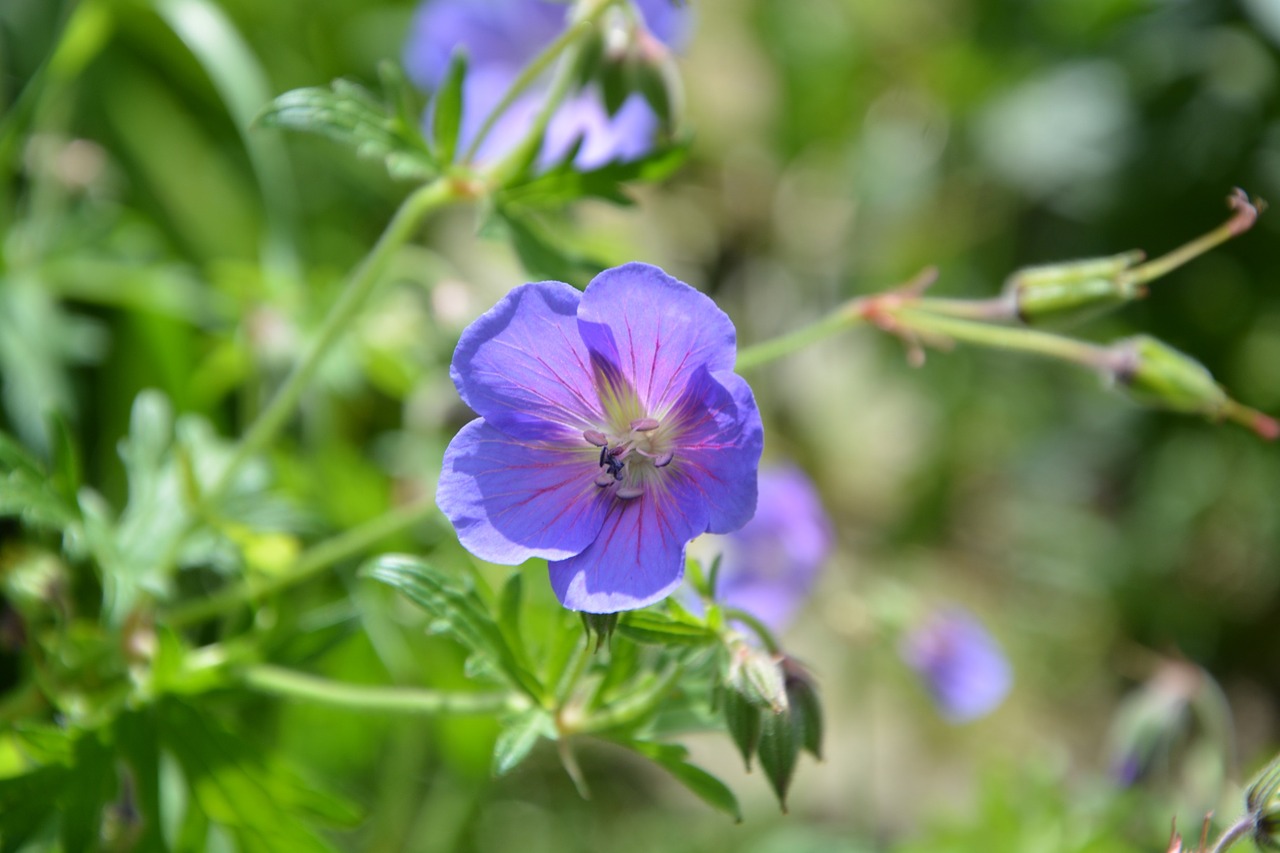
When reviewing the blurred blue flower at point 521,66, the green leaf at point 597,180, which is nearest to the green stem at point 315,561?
the green leaf at point 597,180

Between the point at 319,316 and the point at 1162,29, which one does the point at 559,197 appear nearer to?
the point at 319,316

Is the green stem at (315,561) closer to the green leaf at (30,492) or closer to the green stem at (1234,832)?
the green leaf at (30,492)

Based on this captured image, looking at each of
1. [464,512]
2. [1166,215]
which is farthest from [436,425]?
[1166,215]

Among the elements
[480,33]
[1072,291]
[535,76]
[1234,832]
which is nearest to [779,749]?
[1234,832]

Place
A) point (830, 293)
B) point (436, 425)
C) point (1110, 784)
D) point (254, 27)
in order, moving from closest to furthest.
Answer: point (1110, 784), point (436, 425), point (254, 27), point (830, 293)

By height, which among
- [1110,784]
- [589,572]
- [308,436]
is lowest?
[1110,784]

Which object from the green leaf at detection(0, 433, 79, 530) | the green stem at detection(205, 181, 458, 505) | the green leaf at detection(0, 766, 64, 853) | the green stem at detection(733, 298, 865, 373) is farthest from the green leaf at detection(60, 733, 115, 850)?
the green stem at detection(733, 298, 865, 373)

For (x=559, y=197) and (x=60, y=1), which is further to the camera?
(x=60, y=1)
